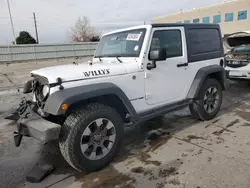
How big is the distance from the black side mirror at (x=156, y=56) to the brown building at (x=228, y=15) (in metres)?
31.7

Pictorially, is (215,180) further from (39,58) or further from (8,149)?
(39,58)

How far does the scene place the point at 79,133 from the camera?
2422 millimetres

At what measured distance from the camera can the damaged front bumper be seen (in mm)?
2241

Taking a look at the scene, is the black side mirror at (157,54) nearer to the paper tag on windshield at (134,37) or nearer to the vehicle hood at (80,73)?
the paper tag on windshield at (134,37)

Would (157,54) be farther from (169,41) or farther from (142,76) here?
(169,41)

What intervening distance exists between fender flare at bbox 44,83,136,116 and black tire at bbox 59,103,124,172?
0.66 ft

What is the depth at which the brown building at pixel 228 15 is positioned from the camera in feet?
95.9

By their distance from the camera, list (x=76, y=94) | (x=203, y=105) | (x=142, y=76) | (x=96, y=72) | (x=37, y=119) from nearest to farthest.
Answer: (x=76, y=94) → (x=37, y=119) → (x=96, y=72) → (x=142, y=76) → (x=203, y=105)

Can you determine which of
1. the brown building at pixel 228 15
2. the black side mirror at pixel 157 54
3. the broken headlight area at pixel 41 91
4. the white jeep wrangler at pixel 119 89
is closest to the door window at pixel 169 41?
the white jeep wrangler at pixel 119 89

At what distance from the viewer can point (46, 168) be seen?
8.94 feet

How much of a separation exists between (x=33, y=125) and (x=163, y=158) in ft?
6.01

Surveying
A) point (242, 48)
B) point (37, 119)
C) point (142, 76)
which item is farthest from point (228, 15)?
point (37, 119)

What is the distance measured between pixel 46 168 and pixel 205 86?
10.7 feet

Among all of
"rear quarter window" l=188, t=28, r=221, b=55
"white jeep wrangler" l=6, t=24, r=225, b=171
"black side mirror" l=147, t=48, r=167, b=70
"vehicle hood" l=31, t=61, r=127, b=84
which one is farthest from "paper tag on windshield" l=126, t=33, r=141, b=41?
"rear quarter window" l=188, t=28, r=221, b=55
